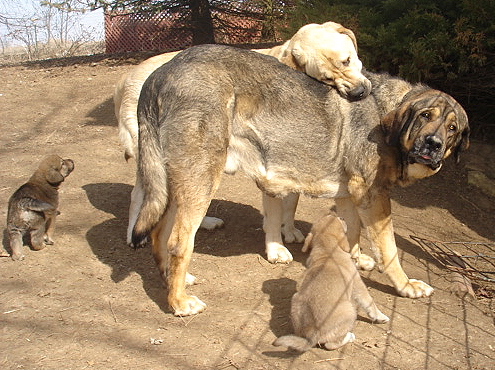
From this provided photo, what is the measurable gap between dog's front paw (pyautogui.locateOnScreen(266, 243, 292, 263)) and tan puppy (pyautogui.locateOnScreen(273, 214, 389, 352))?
118 cm

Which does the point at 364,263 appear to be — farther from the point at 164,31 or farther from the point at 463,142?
the point at 164,31

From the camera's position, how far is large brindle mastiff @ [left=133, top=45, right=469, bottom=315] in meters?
4.49

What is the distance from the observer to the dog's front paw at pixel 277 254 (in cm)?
561

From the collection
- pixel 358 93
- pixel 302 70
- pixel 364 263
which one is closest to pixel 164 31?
pixel 302 70

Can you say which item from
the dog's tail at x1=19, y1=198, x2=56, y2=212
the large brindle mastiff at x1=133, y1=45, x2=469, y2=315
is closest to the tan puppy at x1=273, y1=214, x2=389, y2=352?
the large brindle mastiff at x1=133, y1=45, x2=469, y2=315

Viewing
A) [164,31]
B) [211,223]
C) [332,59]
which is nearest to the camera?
[332,59]

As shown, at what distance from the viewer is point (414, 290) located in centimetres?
496

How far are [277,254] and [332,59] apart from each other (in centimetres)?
195

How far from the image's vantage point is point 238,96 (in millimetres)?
4777

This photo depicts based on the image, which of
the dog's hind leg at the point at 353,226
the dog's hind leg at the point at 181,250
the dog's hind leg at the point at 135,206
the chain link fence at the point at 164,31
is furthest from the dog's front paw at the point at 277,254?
the chain link fence at the point at 164,31

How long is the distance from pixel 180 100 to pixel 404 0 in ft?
14.9

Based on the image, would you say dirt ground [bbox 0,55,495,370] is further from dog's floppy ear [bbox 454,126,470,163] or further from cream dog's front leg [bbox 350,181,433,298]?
dog's floppy ear [bbox 454,126,470,163]

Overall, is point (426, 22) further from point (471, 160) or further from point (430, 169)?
point (430, 169)

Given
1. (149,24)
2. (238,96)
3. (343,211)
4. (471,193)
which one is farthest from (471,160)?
(149,24)
